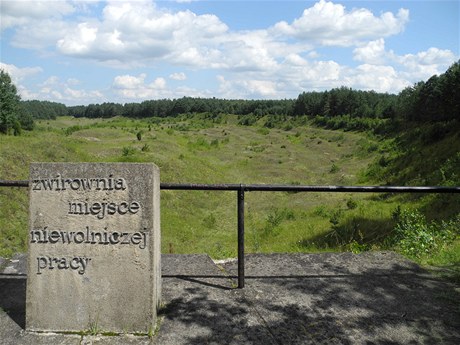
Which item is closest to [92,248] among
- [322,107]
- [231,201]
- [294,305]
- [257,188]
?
[257,188]

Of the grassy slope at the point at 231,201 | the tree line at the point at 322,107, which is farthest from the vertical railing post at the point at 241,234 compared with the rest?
the tree line at the point at 322,107

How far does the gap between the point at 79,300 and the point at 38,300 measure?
0.28 meters

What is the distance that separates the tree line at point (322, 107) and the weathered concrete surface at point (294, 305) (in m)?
32.9

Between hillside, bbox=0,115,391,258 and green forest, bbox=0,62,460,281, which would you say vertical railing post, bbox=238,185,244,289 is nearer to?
green forest, bbox=0,62,460,281

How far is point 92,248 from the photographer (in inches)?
111

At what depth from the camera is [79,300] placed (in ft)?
9.32

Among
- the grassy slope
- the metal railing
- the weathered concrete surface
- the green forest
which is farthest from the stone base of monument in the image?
the grassy slope

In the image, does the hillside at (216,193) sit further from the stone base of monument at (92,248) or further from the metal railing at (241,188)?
the stone base of monument at (92,248)

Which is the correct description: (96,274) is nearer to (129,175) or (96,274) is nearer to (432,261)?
(129,175)

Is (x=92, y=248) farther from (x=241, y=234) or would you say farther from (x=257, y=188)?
(x=257, y=188)

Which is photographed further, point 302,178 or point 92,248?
point 302,178

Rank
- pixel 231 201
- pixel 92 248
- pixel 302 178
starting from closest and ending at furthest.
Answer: pixel 92 248, pixel 231 201, pixel 302 178

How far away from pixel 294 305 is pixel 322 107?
10103 cm

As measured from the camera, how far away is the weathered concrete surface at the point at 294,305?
2768 millimetres
